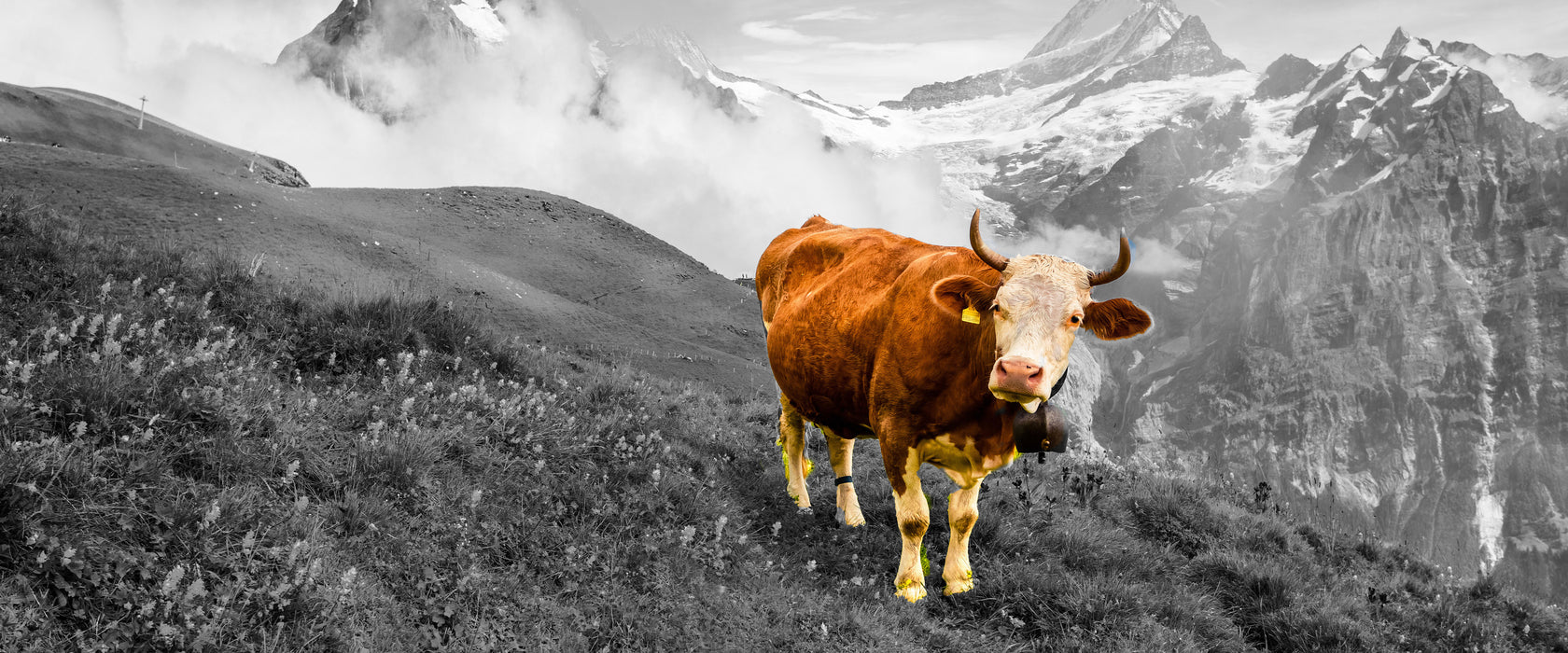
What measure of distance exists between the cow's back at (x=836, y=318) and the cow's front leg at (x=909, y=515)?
621 mm

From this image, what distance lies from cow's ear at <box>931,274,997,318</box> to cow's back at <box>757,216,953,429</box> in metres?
0.83

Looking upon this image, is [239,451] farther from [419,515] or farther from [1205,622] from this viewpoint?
[1205,622]

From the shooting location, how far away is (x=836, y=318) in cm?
636

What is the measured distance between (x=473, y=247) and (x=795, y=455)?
103 ft

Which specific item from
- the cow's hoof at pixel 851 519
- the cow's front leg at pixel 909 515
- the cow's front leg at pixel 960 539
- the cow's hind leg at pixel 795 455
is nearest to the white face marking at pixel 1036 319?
the cow's front leg at pixel 909 515

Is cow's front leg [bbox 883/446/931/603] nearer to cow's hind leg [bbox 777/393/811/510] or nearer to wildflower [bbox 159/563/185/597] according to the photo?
cow's hind leg [bbox 777/393/811/510]

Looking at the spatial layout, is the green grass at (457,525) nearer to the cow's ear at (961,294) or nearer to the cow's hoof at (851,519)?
the cow's hoof at (851,519)

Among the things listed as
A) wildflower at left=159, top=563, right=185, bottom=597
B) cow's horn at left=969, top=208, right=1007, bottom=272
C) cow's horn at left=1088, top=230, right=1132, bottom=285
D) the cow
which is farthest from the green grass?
cow's horn at left=1088, top=230, right=1132, bottom=285

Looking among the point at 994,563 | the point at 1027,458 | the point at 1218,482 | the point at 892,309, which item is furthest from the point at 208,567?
the point at 1218,482

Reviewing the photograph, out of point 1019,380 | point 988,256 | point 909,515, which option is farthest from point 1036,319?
point 909,515

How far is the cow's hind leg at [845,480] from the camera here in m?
6.84

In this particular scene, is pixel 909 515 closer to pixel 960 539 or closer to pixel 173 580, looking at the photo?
pixel 960 539

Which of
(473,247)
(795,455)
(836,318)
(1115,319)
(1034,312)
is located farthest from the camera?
(473,247)

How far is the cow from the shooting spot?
466 centimetres
